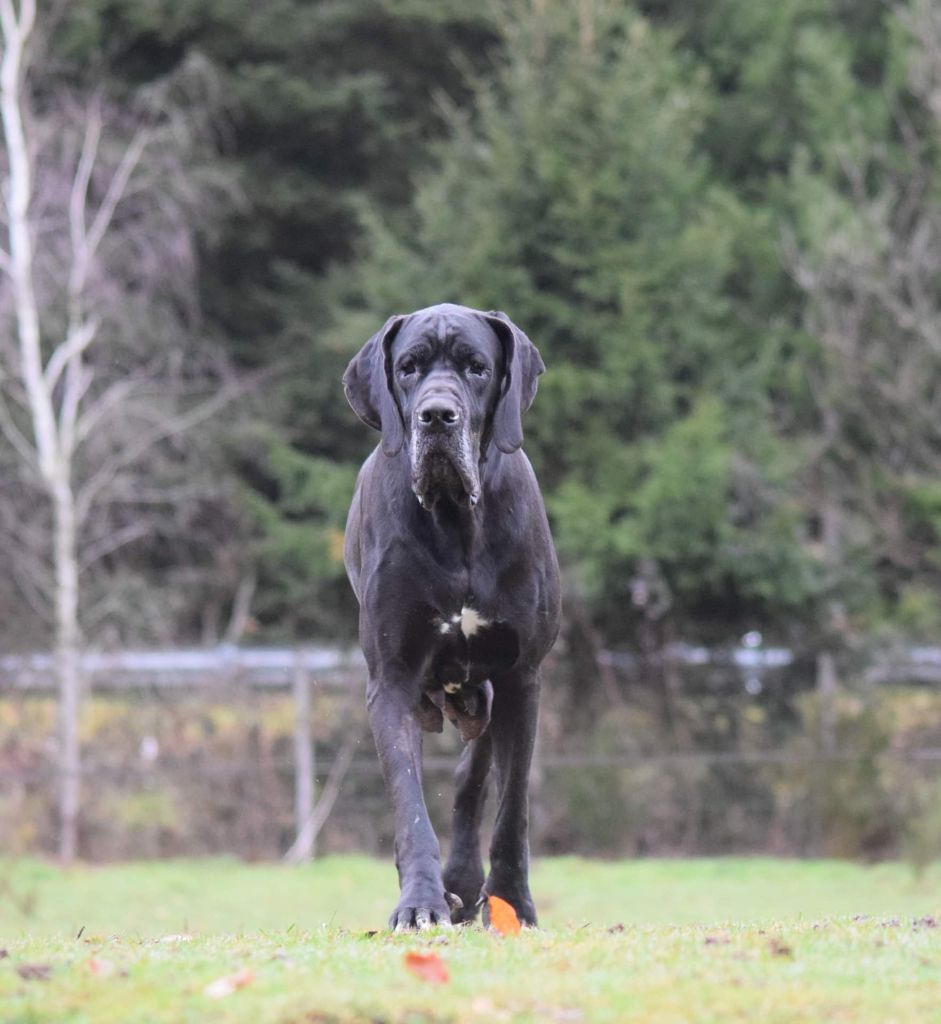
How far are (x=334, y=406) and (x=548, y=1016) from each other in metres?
22.4

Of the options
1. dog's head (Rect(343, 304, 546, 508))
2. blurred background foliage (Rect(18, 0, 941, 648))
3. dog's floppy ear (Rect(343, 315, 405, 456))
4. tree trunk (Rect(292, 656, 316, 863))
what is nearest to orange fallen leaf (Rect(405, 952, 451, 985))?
dog's head (Rect(343, 304, 546, 508))

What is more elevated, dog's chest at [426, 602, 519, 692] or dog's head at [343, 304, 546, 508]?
dog's head at [343, 304, 546, 508]

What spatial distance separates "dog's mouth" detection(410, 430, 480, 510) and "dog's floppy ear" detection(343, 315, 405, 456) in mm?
254

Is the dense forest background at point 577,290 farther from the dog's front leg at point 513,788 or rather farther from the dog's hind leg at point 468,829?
the dog's front leg at point 513,788

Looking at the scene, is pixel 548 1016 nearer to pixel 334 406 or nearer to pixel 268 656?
pixel 268 656

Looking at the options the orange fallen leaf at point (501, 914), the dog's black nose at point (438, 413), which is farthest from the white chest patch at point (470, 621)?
the orange fallen leaf at point (501, 914)

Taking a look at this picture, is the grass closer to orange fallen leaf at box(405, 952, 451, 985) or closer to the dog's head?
orange fallen leaf at box(405, 952, 451, 985)

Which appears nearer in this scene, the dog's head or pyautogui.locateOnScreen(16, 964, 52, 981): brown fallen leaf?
pyautogui.locateOnScreen(16, 964, 52, 981): brown fallen leaf

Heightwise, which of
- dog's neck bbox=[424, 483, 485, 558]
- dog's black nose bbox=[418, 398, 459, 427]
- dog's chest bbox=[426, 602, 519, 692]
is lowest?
dog's chest bbox=[426, 602, 519, 692]

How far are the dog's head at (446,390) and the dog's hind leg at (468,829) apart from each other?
1286 mm

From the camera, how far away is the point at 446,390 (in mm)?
6223

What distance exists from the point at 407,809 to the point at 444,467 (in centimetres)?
118

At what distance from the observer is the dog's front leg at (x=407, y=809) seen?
230 inches

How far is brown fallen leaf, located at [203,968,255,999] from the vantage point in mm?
4434
